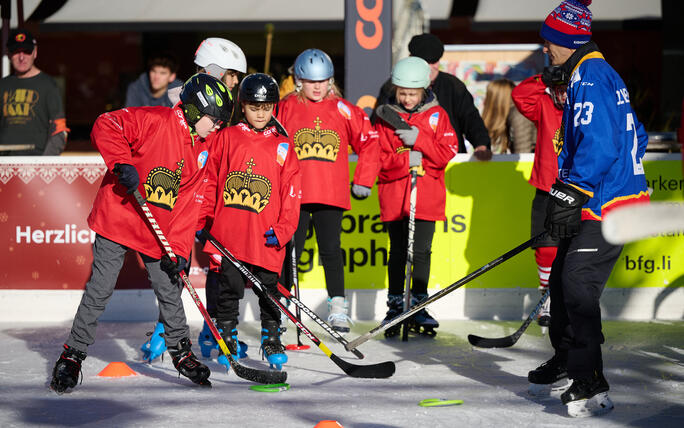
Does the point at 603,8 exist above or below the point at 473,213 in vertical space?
above

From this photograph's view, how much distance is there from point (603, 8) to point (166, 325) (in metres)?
7.59

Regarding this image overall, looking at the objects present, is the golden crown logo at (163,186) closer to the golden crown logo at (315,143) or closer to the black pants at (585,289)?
the golden crown logo at (315,143)

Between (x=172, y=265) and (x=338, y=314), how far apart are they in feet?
5.05

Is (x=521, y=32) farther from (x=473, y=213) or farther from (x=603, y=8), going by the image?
(x=473, y=213)

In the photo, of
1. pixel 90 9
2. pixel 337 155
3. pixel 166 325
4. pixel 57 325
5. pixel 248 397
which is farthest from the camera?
pixel 90 9

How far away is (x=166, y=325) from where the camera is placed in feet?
15.3

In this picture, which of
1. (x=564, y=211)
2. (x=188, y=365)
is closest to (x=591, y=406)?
(x=564, y=211)

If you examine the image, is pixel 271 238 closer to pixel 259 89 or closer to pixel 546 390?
pixel 259 89

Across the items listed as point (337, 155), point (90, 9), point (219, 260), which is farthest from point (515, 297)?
point (90, 9)

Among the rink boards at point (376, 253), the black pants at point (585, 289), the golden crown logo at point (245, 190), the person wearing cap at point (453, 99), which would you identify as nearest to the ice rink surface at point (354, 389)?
the black pants at point (585, 289)

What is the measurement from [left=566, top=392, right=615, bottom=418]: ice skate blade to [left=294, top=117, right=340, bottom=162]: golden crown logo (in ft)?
7.63

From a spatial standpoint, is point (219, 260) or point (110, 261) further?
point (219, 260)

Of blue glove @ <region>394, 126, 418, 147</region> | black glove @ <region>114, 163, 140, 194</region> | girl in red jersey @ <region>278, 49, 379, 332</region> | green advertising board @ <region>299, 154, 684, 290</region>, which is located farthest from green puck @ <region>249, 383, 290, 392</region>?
green advertising board @ <region>299, 154, 684, 290</region>

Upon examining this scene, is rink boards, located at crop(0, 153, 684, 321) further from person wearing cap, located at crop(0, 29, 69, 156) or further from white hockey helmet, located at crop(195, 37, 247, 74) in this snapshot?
white hockey helmet, located at crop(195, 37, 247, 74)
